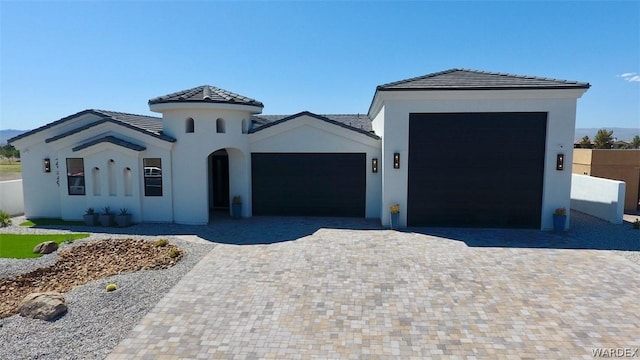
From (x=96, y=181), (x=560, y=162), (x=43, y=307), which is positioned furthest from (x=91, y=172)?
(x=560, y=162)

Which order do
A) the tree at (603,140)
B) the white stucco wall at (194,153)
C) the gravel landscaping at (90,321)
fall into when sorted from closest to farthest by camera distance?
the gravel landscaping at (90,321) → the white stucco wall at (194,153) → the tree at (603,140)

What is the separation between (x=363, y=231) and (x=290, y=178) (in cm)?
458

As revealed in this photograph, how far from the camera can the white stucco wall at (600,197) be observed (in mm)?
15742

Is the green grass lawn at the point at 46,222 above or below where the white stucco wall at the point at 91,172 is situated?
below

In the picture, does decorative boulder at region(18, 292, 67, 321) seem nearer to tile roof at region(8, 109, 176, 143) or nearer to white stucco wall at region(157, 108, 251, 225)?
white stucco wall at region(157, 108, 251, 225)

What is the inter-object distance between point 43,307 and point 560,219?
16.3 m

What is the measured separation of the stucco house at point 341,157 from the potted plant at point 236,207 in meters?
0.25

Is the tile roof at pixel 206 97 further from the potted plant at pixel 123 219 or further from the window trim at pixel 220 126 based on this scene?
the potted plant at pixel 123 219

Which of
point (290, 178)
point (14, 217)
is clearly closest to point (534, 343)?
point (290, 178)

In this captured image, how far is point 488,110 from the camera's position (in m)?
14.4

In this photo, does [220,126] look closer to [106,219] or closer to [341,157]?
[341,157]

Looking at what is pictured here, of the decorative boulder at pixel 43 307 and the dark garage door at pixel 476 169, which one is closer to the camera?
the decorative boulder at pixel 43 307

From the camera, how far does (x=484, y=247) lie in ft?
40.3

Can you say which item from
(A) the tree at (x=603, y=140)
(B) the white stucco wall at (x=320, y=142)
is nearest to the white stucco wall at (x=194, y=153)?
(B) the white stucco wall at (x=320, y=142)
